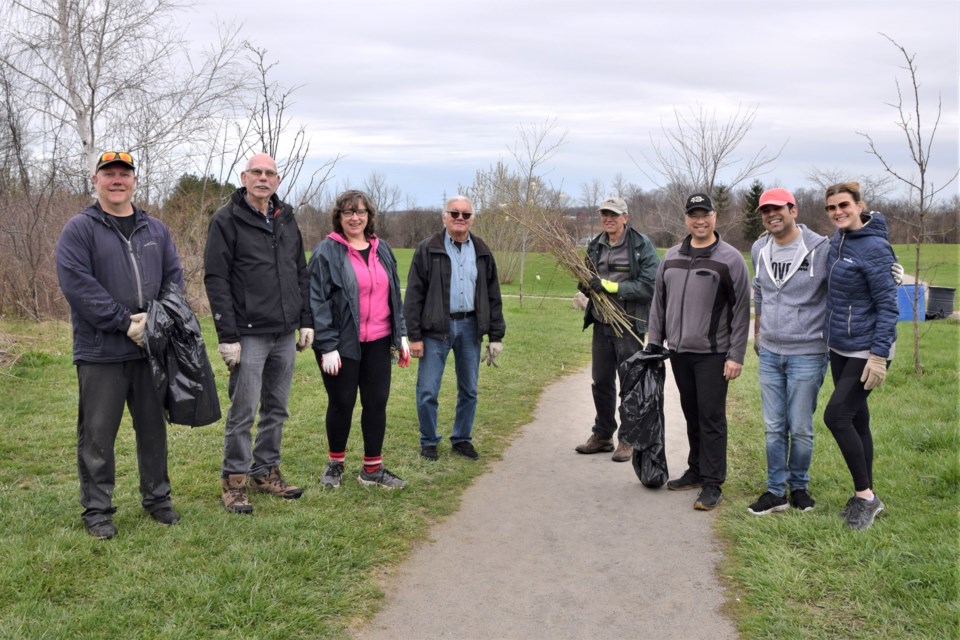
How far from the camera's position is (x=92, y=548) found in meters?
3.78

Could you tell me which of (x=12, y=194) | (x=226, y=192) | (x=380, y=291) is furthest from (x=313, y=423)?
(x=12, y=194)

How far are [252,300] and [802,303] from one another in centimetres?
331

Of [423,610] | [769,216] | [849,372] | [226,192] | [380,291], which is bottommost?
[423,610]

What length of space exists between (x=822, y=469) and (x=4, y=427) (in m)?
6.47

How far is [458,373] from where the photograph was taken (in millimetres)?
5859

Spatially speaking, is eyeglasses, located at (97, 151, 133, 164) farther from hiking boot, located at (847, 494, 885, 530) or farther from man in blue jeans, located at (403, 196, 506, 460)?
hiking boot, located at (847, 494, 885, 530)

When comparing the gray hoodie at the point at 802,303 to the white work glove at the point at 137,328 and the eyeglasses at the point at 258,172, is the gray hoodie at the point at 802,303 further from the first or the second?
the white work glove at the point at 137,328

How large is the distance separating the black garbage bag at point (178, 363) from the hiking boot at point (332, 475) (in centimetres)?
108

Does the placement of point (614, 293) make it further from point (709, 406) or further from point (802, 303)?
point (802, 303)

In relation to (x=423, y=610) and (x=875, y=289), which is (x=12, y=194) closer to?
(x=423, y=610)

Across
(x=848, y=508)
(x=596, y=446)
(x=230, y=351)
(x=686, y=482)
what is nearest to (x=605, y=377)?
(x=596, y=446)

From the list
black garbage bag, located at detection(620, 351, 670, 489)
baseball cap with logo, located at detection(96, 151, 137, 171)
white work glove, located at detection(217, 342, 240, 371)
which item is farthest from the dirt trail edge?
baseball cap with logo, located at detection(96, 151, 137, 171)

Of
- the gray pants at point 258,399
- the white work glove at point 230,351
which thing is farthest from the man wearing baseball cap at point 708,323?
the white work glove at point 230,351

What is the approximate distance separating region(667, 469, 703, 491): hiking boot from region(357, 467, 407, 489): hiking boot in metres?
1.90
